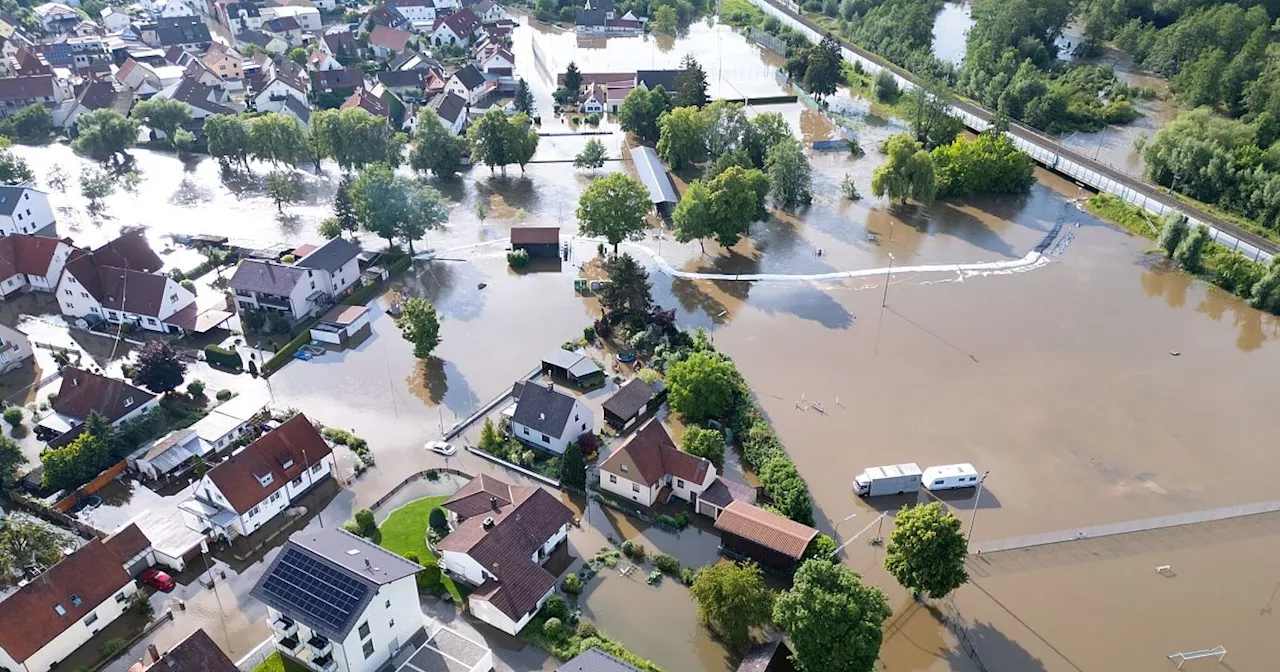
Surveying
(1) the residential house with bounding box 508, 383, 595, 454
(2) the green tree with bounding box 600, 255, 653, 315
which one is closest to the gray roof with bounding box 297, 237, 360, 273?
(2) the green tree with bounding box 600, 255, 653, 315

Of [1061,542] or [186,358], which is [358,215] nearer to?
[186,358]

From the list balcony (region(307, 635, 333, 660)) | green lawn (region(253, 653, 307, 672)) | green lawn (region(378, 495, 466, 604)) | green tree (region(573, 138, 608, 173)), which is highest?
green tree (region(573, 138, 608, 173))

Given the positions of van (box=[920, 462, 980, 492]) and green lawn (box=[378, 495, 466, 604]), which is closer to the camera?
green lawn (box=[378, 495, 466, 604])

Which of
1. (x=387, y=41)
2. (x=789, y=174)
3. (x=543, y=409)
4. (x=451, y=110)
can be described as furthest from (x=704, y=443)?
(x=387, y=41)

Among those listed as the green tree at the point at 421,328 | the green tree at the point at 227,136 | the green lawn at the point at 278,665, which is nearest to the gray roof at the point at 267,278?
the green tree at the point at 421,328

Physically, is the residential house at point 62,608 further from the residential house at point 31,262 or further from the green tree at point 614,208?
the green tree at point 614,208

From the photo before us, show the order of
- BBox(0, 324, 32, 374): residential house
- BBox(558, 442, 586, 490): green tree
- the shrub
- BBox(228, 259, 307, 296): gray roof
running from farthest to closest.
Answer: BBox(228, 259, 307, 296): gray roof → BBox(0, 324, 32, 374): residential house → BBox(558, 442, 586, 490): green tree → the shrub

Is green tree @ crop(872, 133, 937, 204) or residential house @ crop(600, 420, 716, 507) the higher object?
green tree @ crop(872, 133, 937, 204)

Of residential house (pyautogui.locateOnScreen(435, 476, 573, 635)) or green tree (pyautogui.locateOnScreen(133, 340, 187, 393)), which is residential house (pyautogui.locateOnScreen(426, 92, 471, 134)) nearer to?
green tree (pyautogui.locateOnScreen(133, 340, 187, 393))
